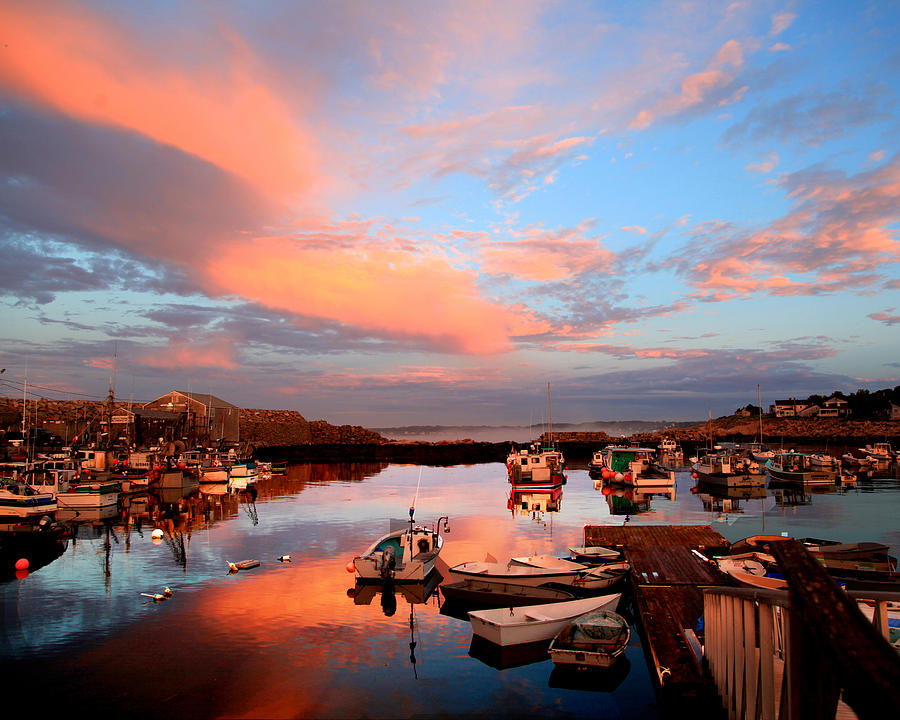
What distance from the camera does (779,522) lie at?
40438 mm

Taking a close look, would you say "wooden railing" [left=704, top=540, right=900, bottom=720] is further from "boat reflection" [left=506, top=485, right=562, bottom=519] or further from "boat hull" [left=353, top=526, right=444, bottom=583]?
"boat reflection" [left=506, top=485, right=562, bottom=519]

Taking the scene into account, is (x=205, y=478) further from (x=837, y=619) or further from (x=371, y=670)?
(x=837, y=619)

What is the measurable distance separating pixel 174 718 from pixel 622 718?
9411 mm

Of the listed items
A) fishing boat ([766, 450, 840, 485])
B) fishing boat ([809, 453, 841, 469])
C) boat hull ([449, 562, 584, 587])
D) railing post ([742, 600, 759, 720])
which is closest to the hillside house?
fishing boat ([766, 450, 840, 485])

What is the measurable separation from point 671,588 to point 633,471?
4527cm

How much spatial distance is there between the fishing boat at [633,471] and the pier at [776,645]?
40033mm

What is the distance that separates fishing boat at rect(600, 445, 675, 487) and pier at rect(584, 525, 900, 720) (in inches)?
1576

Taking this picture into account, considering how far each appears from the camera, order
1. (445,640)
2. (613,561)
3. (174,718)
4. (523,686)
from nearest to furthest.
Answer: (174,718) → (523,686) → (445,640) → (613,561)

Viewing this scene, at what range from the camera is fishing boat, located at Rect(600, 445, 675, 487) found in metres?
59.9

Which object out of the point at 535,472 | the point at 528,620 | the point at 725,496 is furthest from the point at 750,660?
the point at 725,496

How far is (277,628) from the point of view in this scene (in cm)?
Result: 1902

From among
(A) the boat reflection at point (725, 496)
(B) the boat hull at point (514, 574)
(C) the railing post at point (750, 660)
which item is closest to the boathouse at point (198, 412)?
(A) the boat reflection at point (725, 496)

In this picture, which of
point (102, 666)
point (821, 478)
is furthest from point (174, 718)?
point (821, 478)

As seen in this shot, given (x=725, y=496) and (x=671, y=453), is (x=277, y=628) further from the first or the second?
(x=671, y=453)
